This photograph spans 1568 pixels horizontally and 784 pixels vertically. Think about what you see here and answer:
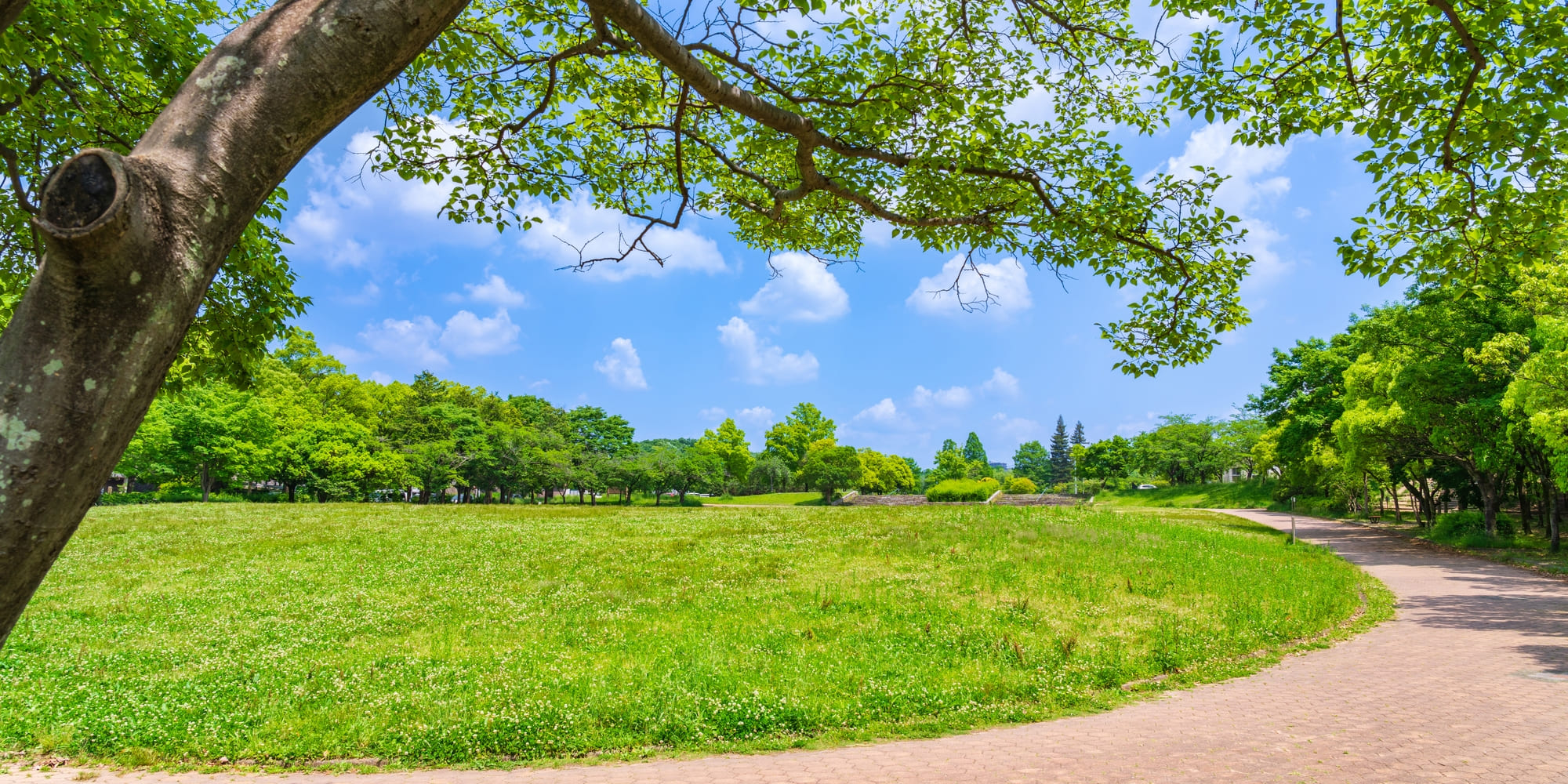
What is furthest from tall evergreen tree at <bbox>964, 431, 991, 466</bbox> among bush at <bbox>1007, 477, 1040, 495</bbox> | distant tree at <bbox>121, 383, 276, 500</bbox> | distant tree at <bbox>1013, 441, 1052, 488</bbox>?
distant tree at <bbox>121, 383, 276, 500</bbox>

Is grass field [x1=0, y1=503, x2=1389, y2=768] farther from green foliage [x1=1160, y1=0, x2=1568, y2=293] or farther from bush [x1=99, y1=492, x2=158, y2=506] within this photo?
bush [x1=99, y1=492, x2=158, y2=506]

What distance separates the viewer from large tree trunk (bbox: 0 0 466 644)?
2049 mm

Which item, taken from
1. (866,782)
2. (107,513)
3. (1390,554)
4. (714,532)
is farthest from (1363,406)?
Answer: (107,513)

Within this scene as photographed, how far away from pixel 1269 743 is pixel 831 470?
58333 millimetres

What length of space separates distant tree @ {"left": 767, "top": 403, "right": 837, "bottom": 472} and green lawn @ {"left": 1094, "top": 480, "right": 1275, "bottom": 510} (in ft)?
94.6

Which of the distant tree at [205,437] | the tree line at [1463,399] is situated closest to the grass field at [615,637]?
the tree line at [1463,399]

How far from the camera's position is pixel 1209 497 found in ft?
204

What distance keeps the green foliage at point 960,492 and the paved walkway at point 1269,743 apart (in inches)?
2016

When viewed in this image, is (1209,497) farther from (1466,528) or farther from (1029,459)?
(1029,459)

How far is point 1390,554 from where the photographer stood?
24594 millimetres

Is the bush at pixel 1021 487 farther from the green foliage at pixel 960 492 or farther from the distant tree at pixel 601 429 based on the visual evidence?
the distant tree at pixel 601 429

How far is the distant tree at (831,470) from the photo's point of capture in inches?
2579

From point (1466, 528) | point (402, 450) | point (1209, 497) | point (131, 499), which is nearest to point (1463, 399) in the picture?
point (1466, 528)

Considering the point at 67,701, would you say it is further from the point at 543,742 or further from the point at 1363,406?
the point at 1363,406
